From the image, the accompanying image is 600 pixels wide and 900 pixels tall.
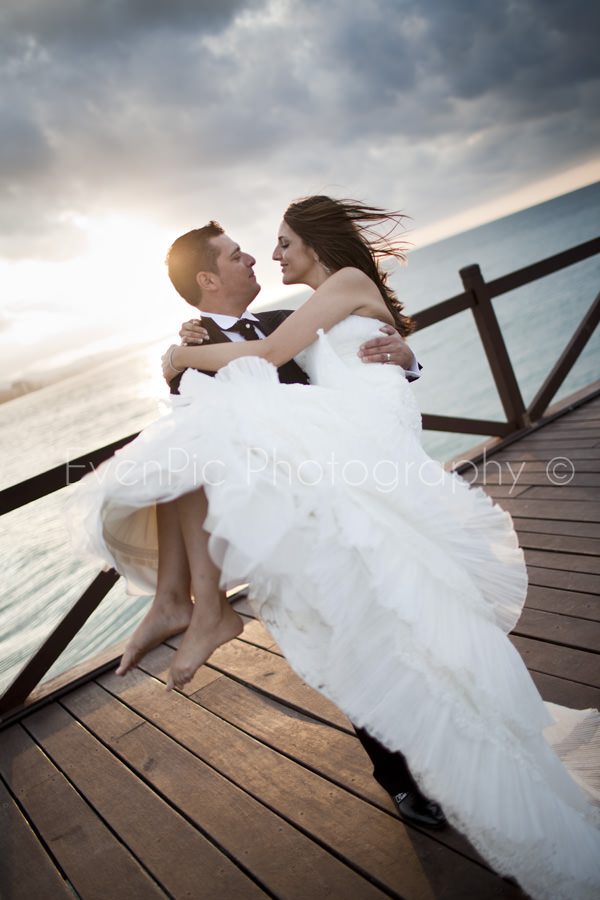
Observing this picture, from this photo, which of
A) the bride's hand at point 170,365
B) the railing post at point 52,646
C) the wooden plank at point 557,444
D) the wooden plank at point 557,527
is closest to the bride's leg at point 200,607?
the bride's hand at point 170,365

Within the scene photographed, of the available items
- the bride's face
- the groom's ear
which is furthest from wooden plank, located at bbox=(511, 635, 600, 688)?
the groom's ear

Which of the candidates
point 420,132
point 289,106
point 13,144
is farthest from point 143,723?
point 420,132

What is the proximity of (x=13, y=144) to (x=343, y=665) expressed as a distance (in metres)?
11.1

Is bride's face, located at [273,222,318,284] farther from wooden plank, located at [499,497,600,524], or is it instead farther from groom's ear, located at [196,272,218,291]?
wooden plank, located at [499,497,600,524]

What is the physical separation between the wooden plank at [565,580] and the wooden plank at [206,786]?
1.39m

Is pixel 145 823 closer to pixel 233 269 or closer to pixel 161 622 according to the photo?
pixel 161 622

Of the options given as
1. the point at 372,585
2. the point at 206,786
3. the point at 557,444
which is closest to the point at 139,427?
the point at 557,444

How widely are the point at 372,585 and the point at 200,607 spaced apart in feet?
1.44

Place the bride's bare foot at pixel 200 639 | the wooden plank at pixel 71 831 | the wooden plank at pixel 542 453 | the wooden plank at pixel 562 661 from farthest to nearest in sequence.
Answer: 1. the wooden plank at pixel 542 453
2. the wooden plank at pixel 562 661
3. the wooden plank at pixel 71 831
4. the bride's bare foot at pixel 200 639

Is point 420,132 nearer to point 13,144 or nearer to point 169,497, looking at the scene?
point 13,144

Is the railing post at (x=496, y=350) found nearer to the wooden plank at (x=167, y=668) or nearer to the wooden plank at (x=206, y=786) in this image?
the wooden plank at (x=167, y=668)

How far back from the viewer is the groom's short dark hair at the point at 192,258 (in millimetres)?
2131

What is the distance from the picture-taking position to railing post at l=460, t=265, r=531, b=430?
4.38 meters

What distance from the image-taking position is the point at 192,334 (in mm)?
1947
